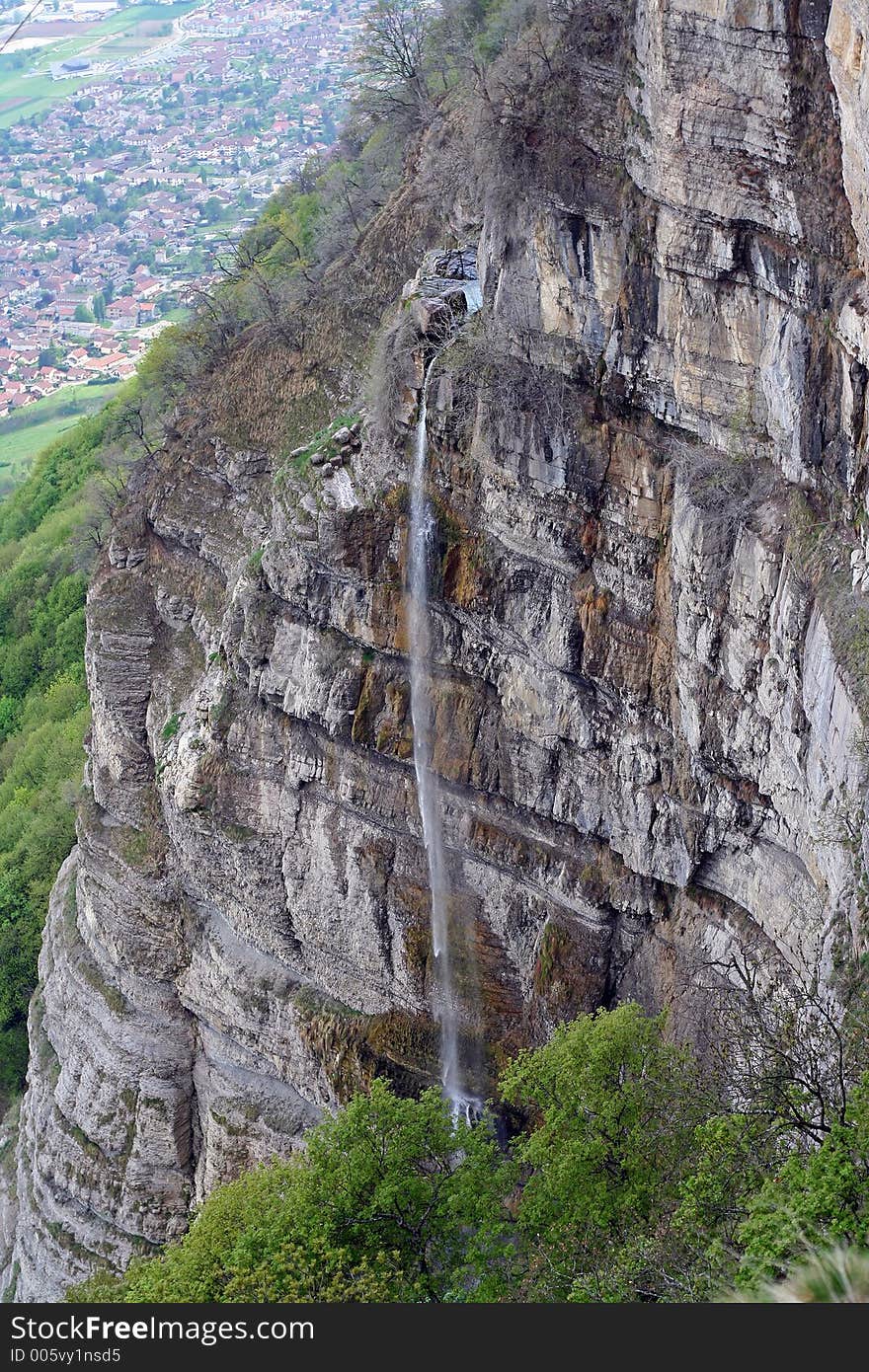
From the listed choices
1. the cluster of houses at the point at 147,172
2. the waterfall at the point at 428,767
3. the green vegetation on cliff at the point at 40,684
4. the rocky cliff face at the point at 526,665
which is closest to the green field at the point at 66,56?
the cluster of houses at the point at 147,172

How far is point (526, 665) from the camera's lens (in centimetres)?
3216

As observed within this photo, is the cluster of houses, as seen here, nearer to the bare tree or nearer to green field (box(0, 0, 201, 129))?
green field (box(0, 0, 201, 129))

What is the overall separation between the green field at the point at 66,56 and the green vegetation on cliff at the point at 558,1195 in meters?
128

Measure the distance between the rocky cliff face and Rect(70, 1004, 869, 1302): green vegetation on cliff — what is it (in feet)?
9.99

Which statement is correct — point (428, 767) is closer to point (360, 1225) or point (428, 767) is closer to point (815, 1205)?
point (360, 1225)

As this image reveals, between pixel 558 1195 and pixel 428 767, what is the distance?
11939 millimetres

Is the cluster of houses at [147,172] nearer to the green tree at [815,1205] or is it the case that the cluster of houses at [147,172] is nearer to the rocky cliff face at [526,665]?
the rocky cliff face at [526,665]

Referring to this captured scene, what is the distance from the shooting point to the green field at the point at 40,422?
9131 centimetres

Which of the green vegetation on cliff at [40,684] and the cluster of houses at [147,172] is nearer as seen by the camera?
the green vegetation on cliff at [40,684]

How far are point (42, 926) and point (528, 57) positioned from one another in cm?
3002

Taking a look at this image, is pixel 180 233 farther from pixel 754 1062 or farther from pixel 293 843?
pixel 754 1062

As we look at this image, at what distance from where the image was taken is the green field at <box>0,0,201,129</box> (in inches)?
5512

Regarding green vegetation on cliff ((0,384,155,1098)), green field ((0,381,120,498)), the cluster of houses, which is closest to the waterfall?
green vegetation on cliff ((0,384,155,1098))

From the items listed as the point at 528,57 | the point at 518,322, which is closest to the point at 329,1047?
the point at 518,322
